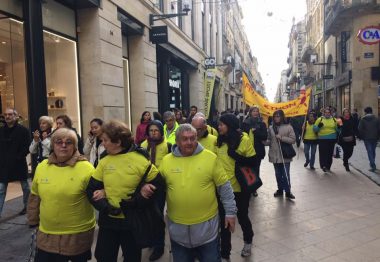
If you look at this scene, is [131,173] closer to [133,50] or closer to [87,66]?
[87,66]

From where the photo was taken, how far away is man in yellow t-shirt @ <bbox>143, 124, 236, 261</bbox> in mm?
3135

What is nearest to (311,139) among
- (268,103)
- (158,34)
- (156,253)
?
(268,103)

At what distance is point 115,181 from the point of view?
9.80ft

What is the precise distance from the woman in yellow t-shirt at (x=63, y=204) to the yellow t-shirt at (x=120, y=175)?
16 cm

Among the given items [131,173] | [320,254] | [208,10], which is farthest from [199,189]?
[208,10]

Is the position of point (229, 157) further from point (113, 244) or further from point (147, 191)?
point (113, 244)

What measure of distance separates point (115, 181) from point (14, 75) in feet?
22.6

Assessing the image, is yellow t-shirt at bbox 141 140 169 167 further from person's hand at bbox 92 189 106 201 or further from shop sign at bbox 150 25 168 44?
shop sign at bbox 150 25 168 44

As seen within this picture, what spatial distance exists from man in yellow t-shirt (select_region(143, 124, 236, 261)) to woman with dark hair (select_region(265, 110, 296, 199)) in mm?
4444

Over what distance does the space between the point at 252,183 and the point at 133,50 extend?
10.2 meters

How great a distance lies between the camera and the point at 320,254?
15.3 feet

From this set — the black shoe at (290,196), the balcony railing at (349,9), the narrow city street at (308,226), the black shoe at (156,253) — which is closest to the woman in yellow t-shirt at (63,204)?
the black shoe at (156,253)

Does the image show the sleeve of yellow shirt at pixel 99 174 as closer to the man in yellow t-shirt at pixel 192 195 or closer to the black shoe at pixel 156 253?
the man in yellow t-shirt at pixel 192 195

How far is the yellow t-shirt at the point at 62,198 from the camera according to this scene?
2.97 meters
